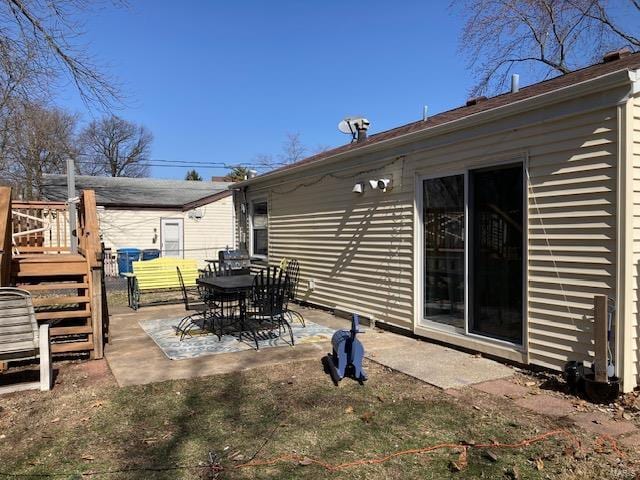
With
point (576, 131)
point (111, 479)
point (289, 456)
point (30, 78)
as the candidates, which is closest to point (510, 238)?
point (576, 131)

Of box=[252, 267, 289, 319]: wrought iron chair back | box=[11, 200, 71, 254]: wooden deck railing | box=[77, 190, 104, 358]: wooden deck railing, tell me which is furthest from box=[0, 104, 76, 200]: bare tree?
box=[252, 267, 289, 319]: wrought iron chair back

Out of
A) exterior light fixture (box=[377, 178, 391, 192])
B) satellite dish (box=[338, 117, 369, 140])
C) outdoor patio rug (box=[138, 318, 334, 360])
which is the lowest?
outdoor patio rug (box=[138, 318, 334, 360])

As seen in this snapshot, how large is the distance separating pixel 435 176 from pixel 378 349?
2392 mm

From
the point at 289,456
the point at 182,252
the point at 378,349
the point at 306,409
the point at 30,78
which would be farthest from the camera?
the point at 182,252

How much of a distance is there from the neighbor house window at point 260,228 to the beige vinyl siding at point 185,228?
288 inches

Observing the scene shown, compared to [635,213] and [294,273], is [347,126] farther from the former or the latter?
[635,213]

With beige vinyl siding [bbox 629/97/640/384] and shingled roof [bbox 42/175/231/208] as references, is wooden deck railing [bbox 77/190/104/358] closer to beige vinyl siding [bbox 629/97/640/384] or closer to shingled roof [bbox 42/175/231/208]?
beige vinyl siding [bbox 629/97/640/384]

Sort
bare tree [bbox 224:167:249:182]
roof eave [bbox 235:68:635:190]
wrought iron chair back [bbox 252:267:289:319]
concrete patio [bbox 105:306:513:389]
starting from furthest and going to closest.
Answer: bare tree [bbox 224:167:249:182] < wrought iron chair back [bbox 252:267:289:319] < concrete patio [bbox 105:306:513:389] < roof eave [bbox 235:68:635:190]

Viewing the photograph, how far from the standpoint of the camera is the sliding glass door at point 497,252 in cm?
518

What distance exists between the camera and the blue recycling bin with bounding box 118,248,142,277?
17.0 m

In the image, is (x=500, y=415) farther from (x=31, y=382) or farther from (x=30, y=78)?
Answer: (x=30, y=78)

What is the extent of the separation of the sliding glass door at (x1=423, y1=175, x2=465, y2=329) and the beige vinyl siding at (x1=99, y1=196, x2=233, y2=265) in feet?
45.7

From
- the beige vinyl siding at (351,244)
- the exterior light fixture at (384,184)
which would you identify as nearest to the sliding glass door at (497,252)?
the beige vinyl siding at (351,244)

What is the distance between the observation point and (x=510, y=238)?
527cm
